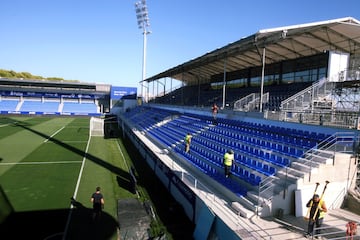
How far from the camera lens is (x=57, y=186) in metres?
11.6

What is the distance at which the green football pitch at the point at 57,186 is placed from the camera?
8.09 m

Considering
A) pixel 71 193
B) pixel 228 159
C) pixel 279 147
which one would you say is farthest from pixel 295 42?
pixel 71 193

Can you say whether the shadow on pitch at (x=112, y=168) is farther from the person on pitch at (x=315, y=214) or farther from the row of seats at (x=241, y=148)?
the person on pitch at (x=315, y=214)

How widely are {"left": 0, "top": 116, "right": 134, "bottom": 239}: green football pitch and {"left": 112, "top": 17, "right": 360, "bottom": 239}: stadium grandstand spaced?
2.39 m

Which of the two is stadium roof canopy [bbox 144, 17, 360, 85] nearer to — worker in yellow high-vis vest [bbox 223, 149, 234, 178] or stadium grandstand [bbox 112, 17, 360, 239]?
stadium grandstand [bbox 112, 17, 360, 239]

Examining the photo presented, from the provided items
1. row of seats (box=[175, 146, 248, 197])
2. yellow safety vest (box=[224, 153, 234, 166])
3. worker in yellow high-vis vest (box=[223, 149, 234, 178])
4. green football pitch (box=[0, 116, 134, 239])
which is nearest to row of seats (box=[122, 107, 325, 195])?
row of seats (box=[175, 146, 248, 197])

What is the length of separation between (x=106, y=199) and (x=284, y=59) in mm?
16360

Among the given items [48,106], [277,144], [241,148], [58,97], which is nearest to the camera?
[277,144]

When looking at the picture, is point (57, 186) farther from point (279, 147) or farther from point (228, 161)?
point (279, 147)

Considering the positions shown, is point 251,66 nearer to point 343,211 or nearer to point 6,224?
Answer: point 343,211

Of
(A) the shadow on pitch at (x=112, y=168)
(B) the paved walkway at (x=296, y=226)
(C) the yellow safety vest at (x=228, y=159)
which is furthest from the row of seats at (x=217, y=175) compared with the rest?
(A) the shadow on pitch at (x=112, y=168)

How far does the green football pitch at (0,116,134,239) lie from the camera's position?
8.09 m

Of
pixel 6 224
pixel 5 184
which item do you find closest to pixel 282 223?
pixel 6 224

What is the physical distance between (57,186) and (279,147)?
8905mm
